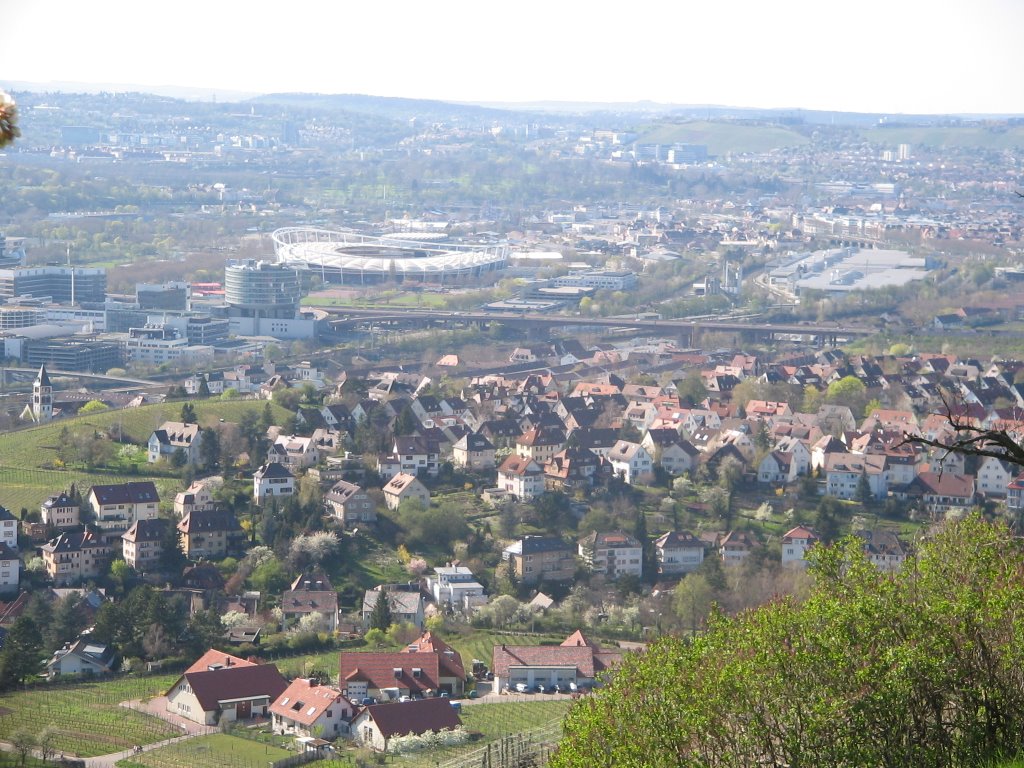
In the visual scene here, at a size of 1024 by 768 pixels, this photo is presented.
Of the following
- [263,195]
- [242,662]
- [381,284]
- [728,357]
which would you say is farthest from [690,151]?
[242,662]

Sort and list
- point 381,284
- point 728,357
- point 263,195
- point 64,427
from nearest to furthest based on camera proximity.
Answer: point 64,427
point 728,357
point 381,284
point 263,195

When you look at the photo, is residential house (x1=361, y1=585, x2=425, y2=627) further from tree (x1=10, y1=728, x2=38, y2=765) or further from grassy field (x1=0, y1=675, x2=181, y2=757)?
tree (x1=10, y1=728, x2=38, y2=765)

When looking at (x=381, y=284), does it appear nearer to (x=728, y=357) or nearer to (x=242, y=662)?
(x=728, y=357)

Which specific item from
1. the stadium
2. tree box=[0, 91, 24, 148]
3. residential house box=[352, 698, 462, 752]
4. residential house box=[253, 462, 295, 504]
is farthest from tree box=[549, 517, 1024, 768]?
the stadium

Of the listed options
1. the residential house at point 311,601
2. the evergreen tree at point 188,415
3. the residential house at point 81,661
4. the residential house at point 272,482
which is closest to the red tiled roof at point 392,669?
the residential house at point 311,601

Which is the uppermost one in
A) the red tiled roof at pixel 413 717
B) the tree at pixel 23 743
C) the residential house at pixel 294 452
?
the tree at pixel 23 743

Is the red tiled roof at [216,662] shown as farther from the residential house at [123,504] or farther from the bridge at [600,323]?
the bridge at [600,323]
